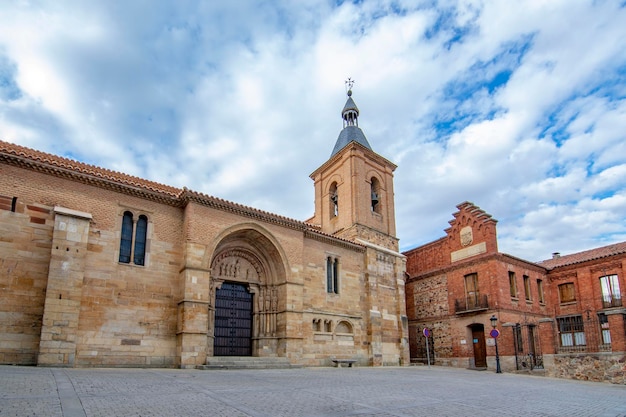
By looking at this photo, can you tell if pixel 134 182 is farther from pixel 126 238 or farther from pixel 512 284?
pixel 512 284

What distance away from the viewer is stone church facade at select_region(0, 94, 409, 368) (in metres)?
13.2

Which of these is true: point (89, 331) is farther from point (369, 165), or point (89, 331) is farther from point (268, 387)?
point (369, 165)

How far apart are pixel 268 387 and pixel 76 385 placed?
158 inches

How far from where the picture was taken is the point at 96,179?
49.3 ft

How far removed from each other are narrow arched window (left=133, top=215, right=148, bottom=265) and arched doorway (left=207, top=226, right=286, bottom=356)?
3.13m

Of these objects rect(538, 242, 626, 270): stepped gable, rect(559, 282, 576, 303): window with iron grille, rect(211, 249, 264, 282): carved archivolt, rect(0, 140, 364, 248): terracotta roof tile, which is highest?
rect(0, 140, 364, 248): terracotta roof tile

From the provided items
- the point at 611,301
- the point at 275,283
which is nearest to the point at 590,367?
the point at 611,301

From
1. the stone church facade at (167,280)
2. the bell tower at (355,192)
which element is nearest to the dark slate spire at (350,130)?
the bell tower at (355,192)

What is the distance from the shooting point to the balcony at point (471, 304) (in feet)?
80.3

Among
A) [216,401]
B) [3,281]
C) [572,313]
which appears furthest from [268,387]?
[572,313]

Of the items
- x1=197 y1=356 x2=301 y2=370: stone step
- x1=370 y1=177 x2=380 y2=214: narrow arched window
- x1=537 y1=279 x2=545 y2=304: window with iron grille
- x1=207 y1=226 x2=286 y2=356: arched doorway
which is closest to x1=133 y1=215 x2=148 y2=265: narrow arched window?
x1=207 y1=226 x2=286 y2=356: arched doorway

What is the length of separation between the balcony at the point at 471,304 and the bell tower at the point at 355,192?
5068 millimetres

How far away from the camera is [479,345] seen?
24.8 m

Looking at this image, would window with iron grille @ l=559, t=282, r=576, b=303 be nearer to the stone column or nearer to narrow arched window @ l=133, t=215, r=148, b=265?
narrow arched window @ l=133, t=215, r=148, b=265
